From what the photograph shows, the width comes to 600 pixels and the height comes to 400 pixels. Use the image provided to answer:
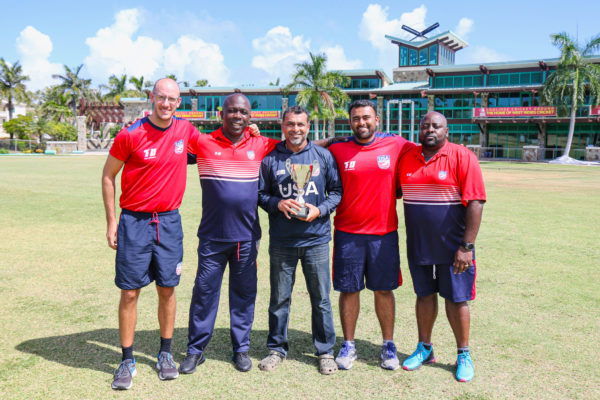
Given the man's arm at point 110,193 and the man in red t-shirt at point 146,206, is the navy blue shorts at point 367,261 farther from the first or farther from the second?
the man's arm at point 110,193

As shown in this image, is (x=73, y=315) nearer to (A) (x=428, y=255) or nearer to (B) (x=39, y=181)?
(A) (x=428, y=255)

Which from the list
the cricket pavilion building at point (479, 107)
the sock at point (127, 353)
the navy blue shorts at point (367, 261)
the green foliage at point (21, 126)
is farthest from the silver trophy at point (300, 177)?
the green foliage at point (21, 126)

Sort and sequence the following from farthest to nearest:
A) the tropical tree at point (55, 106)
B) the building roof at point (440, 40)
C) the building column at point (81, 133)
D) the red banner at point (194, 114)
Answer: the tropical tree at point (55, 106)
the building column at point (81, 133)
the building roof at point (440, 40)
the red banner at point (194, 114)

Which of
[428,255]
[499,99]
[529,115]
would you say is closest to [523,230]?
[428,255]

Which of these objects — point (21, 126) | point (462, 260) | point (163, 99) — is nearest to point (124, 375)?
point (163, 99)

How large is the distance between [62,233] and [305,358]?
7.19m

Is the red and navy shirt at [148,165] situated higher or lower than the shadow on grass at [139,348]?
higher

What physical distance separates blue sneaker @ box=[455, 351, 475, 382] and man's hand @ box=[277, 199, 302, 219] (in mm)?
1839

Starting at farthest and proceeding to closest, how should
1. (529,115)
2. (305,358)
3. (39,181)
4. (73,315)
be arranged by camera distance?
(529,115) → (39,181) → (73,315) → (305,358)

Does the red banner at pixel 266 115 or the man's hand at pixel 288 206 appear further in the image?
the red banner at pixel 266 115

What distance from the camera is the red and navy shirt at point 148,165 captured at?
155 inches

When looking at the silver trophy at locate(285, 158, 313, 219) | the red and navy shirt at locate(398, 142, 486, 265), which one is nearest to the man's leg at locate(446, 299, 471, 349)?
the red and navy shirt at locate(398, 142, 486, 265)

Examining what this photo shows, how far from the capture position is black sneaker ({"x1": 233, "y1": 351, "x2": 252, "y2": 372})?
412 centimetres

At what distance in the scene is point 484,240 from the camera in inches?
367
